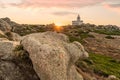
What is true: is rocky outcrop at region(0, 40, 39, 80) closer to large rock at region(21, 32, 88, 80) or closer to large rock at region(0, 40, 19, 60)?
large rock at region(0, 40, 19, 60)

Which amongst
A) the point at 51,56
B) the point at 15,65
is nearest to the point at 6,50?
the point at 15,65

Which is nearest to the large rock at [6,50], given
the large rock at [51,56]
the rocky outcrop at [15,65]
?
the rocky outcrop at [15,65]

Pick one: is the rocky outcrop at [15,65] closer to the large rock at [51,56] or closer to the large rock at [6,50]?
the large rock at [6,50]

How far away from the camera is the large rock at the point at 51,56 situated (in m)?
22.5

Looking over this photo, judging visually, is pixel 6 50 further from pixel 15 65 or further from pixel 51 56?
pixel 51 56

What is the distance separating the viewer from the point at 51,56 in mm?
22781

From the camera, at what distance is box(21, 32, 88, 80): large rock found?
22516 mm

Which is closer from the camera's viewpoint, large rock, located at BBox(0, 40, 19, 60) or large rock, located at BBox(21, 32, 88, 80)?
large rock, located at BBox(21, 32, 88, 80)

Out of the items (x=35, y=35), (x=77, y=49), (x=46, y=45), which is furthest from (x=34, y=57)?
(x=77, y=49)

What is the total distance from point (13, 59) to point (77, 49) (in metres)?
5.45

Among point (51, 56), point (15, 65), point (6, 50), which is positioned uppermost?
point (6, 50)

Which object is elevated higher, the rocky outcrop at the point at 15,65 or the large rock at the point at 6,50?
the large rock at the point at 6,50

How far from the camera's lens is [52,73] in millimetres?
22375

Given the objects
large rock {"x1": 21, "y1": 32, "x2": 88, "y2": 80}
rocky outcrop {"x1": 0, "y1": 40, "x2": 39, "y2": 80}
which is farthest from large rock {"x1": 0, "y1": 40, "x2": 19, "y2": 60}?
large rock {"x1": 21, "y1": 32, "x2": 88, "y2": 80}
